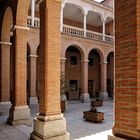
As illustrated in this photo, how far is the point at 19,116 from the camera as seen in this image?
28.9ft

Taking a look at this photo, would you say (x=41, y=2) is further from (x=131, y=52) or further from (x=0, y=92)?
(x=0, y=92)

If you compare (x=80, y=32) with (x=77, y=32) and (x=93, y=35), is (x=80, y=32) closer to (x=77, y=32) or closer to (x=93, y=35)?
(x=77, y=32)

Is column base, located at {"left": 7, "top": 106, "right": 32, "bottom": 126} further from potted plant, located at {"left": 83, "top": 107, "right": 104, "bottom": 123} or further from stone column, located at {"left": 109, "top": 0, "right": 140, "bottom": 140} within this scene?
stone column, located at {"left": 109, "top": 0, "right": 140, "bottom": 140}

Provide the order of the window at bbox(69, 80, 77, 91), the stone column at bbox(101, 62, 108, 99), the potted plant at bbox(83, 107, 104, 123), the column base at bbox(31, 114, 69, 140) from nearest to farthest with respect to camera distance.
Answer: the column base at bbox(31, 114, 69, 140), the potted plant at bbox(83, 107, 104, 123), the stone column at bbox(101, 62, 108, 99), the window at bbox(69, 80, 77, 91)

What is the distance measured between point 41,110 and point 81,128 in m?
3.01

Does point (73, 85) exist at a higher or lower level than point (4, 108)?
higher

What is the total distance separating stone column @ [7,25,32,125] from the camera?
8839mm

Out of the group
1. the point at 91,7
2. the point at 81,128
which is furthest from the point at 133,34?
the point at 91,7

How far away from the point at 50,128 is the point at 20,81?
3666mm

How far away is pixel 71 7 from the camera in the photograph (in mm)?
22062

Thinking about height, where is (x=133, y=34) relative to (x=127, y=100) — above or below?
above

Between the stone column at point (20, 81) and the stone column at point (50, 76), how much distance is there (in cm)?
270

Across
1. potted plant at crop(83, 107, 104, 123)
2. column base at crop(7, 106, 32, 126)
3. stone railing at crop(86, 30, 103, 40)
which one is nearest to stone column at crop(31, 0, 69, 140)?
column base at crop(7, 106, 32, 126)

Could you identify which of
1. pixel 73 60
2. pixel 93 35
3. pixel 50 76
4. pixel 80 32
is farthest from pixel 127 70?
pixel 73 60
